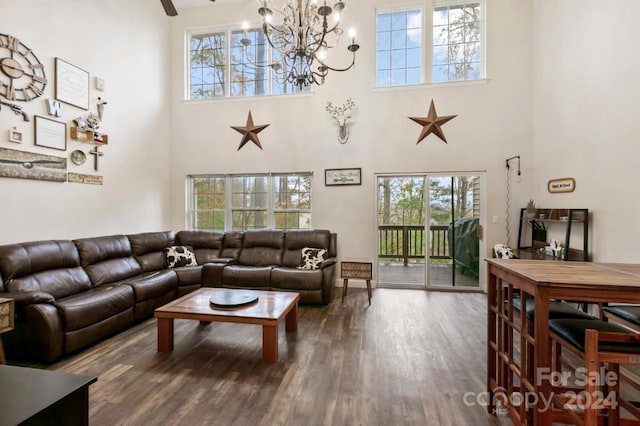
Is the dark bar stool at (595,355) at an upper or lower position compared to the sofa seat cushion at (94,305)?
upper

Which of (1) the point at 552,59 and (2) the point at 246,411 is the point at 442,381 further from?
(1) the point at 552,59

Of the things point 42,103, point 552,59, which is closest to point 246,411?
point 42,103

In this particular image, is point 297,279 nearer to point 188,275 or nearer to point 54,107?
point 188,275

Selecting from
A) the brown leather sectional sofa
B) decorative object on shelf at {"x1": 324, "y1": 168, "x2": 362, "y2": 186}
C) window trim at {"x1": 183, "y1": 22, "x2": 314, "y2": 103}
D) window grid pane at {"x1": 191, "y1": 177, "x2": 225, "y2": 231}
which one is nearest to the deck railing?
decorative object on shelf at {"x1": 324, "y1": 168, "x2": 362, "y2": 186}

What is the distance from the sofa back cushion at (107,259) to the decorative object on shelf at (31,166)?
87 centimetres

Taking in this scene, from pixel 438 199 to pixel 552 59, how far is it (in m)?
2.55

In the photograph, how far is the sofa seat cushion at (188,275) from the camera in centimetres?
429

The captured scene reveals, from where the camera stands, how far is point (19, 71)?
10.6ft

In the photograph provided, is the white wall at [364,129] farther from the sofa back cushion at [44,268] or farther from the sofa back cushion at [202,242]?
the sofa back cushion at [44,268]

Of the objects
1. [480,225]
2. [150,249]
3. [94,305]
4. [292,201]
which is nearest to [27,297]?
[94,305]

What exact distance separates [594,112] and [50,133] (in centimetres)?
652

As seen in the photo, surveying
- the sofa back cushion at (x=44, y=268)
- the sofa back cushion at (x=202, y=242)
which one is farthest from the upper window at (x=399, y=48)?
the sofa back cushion at (x=44, y=268)

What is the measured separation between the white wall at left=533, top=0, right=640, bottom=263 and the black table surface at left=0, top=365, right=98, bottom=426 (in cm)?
421

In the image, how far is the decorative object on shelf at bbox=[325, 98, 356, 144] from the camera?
5203 mm
